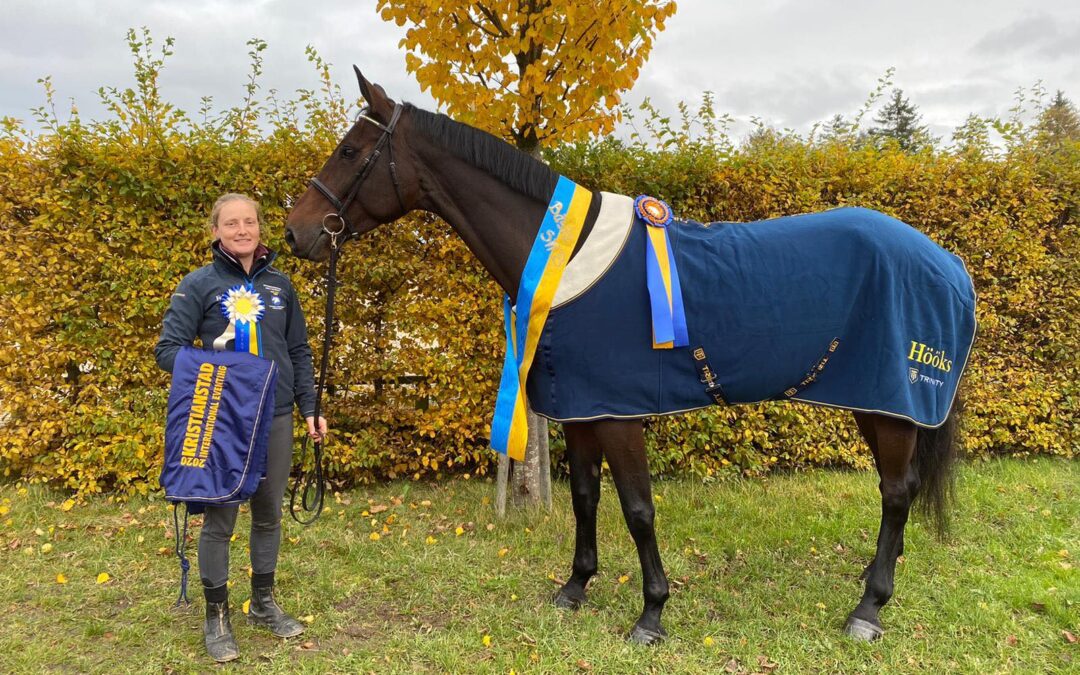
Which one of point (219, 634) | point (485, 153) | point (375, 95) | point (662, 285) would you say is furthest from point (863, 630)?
point (375, 95)

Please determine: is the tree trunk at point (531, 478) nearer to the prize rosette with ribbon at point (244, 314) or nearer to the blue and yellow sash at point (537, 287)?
the blue and yellow sash at point (537, 287)

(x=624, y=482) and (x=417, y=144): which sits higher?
(x=417, y=144)

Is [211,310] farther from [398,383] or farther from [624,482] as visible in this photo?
[398,383]

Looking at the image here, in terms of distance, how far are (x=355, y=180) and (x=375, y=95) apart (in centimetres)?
38

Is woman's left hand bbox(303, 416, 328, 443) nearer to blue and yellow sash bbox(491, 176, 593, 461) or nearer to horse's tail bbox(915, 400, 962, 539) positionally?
blue and yellow sash bbox(491, 176, 593, 461)

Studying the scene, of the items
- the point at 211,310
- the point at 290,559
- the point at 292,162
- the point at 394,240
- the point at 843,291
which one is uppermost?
the point at 292,162

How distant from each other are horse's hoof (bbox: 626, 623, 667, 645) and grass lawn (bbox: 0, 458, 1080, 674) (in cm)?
7

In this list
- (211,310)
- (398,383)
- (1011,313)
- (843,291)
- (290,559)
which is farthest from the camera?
(1011,313)

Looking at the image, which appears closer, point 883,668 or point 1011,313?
point 883,668

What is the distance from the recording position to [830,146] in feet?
16.3

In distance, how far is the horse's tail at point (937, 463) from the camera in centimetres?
324

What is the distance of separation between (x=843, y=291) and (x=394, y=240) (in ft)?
10.1

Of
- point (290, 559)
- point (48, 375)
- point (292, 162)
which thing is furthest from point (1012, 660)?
point (48, 375)

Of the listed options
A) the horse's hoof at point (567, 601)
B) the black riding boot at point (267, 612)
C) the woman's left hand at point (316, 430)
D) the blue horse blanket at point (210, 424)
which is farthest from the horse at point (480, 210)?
the black riding boot at point (267, 612)
